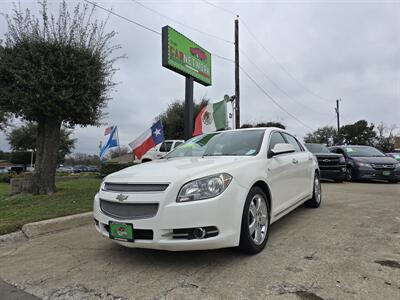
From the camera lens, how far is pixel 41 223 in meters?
5.15

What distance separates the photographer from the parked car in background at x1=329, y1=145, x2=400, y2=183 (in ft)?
38.8

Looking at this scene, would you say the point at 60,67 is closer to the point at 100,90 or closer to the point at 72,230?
the point at 100,90

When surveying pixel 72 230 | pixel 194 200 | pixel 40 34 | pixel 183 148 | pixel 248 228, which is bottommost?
pixel 72 230

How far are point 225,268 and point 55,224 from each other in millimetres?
3301

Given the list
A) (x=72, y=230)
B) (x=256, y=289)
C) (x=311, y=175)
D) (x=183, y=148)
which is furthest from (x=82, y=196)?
(x=256, y=289)

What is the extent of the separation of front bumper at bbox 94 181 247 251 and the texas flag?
8042 mm

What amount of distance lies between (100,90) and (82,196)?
2.92 meters

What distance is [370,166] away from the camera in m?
12.1

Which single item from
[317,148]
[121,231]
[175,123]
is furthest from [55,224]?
[175,123]

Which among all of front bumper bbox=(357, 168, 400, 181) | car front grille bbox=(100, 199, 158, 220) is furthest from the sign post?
car front grille bbox=(100, 199, 158, 220)

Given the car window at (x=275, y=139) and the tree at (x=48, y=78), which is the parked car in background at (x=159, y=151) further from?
the car window at (x=275, y=139)

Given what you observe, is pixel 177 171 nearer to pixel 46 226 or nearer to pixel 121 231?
pixel 121 231

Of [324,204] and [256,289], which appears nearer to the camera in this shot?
[256,289]

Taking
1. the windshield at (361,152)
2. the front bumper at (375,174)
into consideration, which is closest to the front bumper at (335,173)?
the front bumper at (375,174)
